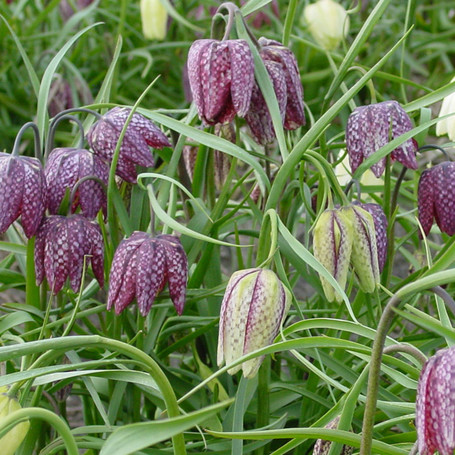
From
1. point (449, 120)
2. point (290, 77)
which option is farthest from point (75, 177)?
point (449, 120)

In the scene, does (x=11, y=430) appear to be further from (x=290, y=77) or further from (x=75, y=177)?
(x=290, y=77)

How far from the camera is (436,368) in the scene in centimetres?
75

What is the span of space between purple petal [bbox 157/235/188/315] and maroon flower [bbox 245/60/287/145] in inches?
8.3

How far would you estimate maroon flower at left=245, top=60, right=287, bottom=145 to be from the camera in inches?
49.8

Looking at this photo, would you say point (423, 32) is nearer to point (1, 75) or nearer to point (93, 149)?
point (1, 75)

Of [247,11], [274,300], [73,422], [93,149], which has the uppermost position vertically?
[247,11]

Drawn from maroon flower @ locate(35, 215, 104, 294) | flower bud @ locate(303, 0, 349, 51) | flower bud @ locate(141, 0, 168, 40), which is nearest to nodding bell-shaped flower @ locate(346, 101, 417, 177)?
maroon flower @ locate(35, 215, 104, 294)

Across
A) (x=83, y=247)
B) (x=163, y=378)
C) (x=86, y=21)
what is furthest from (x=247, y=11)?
(x=86, y=21)

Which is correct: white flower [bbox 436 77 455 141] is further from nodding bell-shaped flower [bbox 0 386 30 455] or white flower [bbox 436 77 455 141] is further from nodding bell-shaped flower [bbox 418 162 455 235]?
nodding bell-shaped flower [bbox 0 386 30 455]

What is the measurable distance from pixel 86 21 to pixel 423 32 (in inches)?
51.7

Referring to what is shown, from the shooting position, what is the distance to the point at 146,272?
1.19m

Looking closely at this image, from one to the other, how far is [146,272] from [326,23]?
1427 mm

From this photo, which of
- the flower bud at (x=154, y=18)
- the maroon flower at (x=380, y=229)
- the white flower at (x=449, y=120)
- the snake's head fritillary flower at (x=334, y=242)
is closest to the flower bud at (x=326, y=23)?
the flower bud at (x=154, y=18)

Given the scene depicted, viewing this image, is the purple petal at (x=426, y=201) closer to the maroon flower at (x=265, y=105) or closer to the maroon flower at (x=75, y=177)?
the maroon flower at (x=265, y=105)
